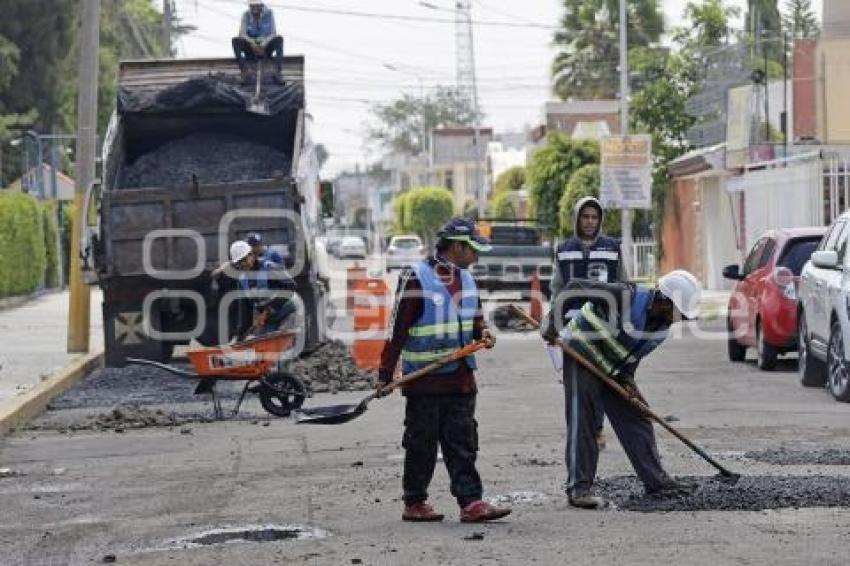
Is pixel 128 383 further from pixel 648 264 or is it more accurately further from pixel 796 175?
pixel 648 264

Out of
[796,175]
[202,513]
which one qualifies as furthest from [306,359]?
[796,175]

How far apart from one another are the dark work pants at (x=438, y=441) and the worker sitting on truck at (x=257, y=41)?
13.6 meters

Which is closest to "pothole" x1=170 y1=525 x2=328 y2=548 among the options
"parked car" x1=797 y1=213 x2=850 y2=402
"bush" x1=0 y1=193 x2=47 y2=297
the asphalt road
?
the asphalt road

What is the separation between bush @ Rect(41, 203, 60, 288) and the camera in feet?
157

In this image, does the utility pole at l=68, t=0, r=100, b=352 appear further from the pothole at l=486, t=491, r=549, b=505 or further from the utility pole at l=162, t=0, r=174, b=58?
the utility pole at l=162, t=0, r=174, b=58

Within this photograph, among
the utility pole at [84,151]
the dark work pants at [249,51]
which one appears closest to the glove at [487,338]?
the dark work pants at [249,51]

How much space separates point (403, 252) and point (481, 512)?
65.7m

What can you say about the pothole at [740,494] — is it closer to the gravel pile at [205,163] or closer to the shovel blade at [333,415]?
the shovel blade at [333,415]

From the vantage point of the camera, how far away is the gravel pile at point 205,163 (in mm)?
21938

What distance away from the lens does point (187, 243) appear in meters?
20.7

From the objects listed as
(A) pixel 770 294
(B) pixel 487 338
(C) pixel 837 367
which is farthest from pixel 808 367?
(B) pixel 487 338

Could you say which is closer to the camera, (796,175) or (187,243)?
(187,243)

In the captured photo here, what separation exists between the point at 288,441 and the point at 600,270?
328 centimetres

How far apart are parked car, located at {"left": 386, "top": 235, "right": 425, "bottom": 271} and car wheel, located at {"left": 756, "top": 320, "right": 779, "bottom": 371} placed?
48681 mm
